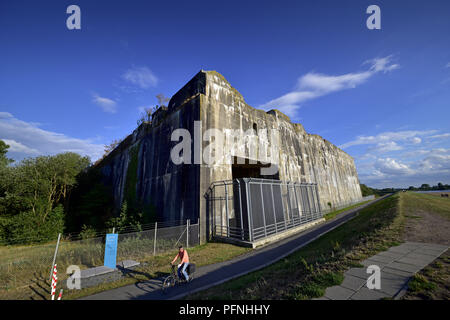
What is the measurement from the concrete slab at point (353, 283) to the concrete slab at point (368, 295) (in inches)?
7.5

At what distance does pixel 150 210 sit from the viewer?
17.5 m

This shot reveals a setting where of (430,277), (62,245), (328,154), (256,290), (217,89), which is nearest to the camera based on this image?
(430,277)

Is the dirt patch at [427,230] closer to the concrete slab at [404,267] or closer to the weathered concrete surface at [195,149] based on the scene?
the concrete slab at [404,267]

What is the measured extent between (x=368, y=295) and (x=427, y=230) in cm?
844

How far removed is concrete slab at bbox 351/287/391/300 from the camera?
3.86 meters

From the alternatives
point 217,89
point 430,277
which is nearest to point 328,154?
point 217,89

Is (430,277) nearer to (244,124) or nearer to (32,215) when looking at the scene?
(244,124)

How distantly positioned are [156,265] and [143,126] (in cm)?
1984

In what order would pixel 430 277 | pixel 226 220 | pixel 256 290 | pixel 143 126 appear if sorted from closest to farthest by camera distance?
pixel 430 277 → pixel 256 290 → pixel 226 220 → pixel 143 126

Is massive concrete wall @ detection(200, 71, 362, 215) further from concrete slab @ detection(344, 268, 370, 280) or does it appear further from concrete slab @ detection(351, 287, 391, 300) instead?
concrete slab @ detection(351, 287, 391, 300)

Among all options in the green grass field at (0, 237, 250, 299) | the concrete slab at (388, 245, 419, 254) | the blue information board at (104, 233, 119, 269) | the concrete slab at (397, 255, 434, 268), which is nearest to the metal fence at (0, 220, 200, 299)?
the green grass field at (0, 237, 250, 299)

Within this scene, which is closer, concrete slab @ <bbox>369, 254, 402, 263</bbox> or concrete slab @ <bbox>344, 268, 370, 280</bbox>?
concrete slab @ <bbox>344, 268, 370, 280</bbox>

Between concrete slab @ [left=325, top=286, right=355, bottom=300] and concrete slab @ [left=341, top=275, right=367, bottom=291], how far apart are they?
6.8 inches

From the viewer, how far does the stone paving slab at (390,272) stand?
4.03m
